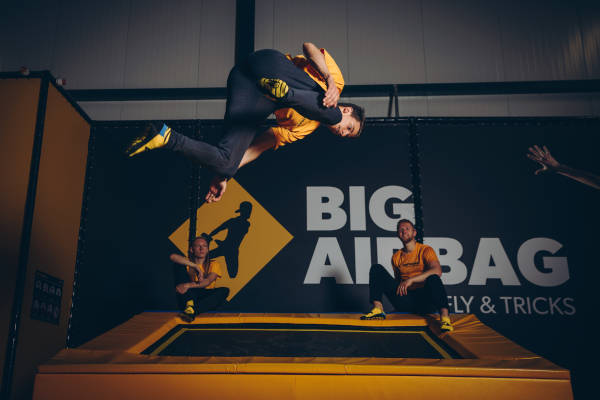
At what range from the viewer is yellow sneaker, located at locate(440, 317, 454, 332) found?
3.27m

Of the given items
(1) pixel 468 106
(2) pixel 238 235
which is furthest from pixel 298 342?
(1) pixel 468 106

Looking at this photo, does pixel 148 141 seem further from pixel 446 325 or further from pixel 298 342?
pixel 446 325

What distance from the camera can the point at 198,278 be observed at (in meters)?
4.16

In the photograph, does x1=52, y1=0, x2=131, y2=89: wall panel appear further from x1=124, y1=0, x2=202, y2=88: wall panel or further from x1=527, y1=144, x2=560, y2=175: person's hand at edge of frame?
x1=527, y1=144, x2=560, y2=175: person's hand at edge of frame

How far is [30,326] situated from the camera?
3.70 m

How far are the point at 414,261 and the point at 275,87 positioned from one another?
7.81 ft

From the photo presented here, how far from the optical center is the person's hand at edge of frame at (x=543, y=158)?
15.5ft

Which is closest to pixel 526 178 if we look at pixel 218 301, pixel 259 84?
pixel 218 301

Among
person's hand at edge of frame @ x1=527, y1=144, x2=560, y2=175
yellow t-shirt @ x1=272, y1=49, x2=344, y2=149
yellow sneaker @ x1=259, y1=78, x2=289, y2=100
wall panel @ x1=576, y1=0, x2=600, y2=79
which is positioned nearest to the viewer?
yellow sneaker @ x1=259, y1=78, x2=289, y2=100

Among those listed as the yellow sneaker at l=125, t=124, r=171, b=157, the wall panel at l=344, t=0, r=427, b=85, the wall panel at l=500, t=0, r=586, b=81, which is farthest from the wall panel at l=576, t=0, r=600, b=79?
the yellow sneaker at l=125, t=124, r=171, b=157

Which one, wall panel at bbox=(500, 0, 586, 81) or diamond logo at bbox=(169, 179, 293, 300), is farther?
wall panel at bbox=(500, 0, 586, 81)

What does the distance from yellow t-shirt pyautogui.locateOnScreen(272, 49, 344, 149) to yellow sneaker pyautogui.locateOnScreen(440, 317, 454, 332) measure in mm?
1623

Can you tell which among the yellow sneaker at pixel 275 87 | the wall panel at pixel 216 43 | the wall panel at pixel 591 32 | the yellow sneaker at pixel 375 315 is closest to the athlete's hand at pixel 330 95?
the yellow sneaker at pixel 275 87

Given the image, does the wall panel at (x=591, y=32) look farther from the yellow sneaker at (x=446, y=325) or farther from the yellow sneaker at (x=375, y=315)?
the yellow sneaker at (x=375, y=315)
